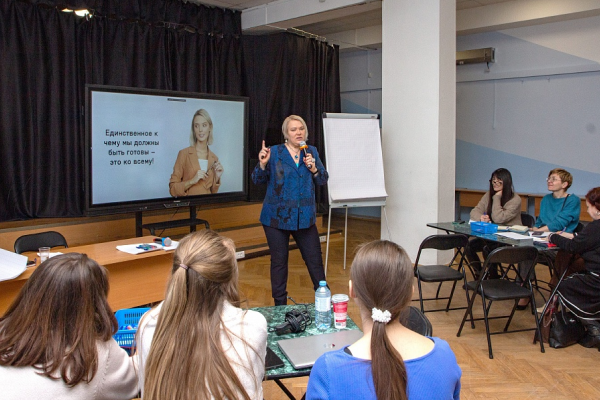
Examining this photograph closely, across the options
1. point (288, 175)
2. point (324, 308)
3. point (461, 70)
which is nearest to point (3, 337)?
point (324, 308)

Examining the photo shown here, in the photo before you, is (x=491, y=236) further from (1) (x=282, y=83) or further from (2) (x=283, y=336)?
(1) (x=282, y=83)

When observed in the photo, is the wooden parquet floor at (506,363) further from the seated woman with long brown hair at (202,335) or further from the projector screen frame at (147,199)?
the seated woman with long brown hair at (202,335)

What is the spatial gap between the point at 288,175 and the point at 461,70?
4.80 metres

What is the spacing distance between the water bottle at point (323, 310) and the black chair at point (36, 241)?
2475mm

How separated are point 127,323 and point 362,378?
125 cm

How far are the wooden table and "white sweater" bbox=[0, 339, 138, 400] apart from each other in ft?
5.77

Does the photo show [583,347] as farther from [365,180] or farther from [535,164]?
Answer: [535,164]

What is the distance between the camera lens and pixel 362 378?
1222 millimetres

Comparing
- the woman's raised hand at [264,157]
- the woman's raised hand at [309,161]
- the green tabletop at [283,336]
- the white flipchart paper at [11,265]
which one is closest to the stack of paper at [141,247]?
the white flipchart paper at [11,265]

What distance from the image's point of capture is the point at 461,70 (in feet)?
24.6

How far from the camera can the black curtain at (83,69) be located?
502 cm

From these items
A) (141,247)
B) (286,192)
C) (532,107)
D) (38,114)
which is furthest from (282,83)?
(141,247)

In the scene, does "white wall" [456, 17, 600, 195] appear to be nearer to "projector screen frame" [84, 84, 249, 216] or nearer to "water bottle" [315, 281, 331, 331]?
"projector screen frame" [84, 84, 249, 216]

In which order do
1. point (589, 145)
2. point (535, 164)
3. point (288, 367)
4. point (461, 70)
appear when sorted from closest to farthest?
point (288, 367) < point (589, 145) < point (535, 164) < point (461, 70)
